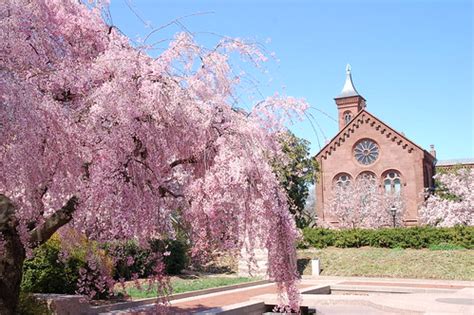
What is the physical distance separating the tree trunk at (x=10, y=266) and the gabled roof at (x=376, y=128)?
50.0 meters

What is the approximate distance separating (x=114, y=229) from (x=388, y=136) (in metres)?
52.0

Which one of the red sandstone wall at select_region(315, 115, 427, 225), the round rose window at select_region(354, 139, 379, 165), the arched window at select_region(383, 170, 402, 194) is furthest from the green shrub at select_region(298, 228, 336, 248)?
the round rose window at select_region(354, 139, 379, 165)

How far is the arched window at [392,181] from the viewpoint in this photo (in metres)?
56.0

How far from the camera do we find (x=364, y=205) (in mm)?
53125

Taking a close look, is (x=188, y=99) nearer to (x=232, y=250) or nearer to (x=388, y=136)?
(x=232, y=250)

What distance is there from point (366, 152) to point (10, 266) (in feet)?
178

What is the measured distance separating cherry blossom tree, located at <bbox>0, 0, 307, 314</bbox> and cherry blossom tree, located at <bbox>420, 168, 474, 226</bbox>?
4242 centimetres

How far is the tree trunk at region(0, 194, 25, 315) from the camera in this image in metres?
6.69

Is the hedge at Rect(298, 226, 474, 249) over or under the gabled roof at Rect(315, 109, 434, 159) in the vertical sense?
under

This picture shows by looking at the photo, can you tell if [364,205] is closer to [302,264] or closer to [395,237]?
[395,237]

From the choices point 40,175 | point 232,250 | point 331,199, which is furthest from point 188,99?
point 331,199

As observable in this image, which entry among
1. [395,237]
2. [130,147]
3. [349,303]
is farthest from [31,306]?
[395,237]

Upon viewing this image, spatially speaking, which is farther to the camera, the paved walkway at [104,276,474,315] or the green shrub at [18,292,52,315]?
the paved walkway at [104,276,474,315]

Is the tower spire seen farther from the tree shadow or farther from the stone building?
the tree shadow
